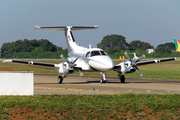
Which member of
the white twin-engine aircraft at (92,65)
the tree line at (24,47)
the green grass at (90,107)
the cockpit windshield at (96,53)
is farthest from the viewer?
the tree line at (24,47)

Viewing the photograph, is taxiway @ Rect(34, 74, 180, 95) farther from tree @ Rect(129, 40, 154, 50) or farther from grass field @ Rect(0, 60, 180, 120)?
tree @ Rect(129, 40, 154, 50)

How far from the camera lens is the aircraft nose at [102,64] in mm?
27692

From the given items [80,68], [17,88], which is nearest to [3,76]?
[17,88]

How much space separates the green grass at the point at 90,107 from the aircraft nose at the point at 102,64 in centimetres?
1133

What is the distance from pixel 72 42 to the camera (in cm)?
3784

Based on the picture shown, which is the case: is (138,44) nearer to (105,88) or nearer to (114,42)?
(114,42)

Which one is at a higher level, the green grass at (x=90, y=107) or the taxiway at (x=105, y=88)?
the taxiway at (x=105, y=88)

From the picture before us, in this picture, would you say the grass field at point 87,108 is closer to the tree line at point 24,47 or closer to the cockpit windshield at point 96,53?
the cockpit windshield at point 96,53

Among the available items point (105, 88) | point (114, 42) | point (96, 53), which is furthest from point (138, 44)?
point (105, 88)

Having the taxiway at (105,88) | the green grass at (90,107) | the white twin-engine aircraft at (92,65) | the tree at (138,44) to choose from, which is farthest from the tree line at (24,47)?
the green grass at (90,107)

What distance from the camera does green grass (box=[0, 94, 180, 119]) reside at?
1341 cm

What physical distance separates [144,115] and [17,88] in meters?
7.10

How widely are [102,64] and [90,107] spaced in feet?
45.7

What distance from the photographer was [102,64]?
2798 cm
